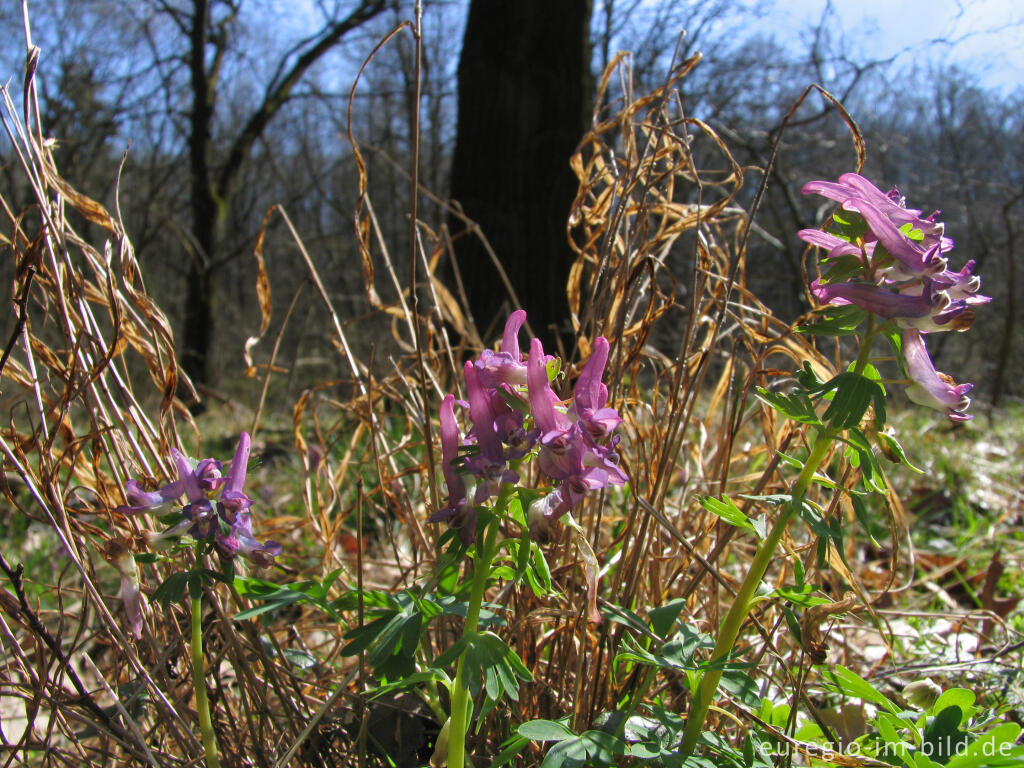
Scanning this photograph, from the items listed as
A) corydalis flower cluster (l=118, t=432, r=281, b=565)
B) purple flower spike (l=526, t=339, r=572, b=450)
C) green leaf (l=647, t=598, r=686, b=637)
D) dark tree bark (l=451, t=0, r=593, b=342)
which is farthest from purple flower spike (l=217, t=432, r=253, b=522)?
dark tree bark (l=451, t=0, r=593, b=342)

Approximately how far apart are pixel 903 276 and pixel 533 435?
44cm

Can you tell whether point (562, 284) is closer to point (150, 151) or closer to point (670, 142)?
point (670, 142)

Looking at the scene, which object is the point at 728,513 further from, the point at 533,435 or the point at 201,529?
the point at 201,529

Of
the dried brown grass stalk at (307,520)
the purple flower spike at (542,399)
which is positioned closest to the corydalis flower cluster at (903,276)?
the dried brown grass stalk at (307,520)

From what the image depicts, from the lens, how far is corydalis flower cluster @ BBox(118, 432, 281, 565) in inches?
33.8

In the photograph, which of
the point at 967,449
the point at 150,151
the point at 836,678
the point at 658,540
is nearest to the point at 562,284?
the point at 967,449

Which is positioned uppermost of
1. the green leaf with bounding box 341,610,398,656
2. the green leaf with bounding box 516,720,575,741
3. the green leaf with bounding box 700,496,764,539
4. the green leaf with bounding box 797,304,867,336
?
the green leaf with bounding box 797,304,867,336

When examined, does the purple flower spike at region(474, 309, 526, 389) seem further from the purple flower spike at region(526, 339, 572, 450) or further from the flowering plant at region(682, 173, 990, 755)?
the flowering plant at region(682, 173, 990, 755)

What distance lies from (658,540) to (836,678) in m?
0.34

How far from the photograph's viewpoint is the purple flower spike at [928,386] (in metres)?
0.82

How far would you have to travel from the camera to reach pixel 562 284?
4.02 meters

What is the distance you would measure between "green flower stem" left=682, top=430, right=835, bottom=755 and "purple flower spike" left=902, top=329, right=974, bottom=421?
0.39ft

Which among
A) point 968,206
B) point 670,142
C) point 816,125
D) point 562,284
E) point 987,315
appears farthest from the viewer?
point 987,315

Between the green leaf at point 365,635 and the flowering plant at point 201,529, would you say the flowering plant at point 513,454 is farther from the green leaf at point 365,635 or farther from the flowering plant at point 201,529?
the flowering plant at point 201,529
